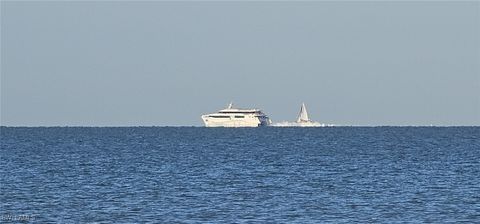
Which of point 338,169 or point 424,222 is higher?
point 338,169

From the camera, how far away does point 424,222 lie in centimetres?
3541

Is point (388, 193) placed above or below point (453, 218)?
above

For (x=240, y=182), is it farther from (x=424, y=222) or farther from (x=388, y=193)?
(x=424, y=222)

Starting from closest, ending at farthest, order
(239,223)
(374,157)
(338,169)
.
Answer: (239,223)
(338,169)
(374,157)

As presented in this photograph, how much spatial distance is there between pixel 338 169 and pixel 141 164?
1410 centimetres

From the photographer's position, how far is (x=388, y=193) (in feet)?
151

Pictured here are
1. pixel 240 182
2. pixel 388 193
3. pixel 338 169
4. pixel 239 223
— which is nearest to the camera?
pixel 239 223

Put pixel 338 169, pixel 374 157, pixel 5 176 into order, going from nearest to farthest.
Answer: pixel 5 176, pixel 338 169, pixel 374 157

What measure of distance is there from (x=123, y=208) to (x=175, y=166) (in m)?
28.7

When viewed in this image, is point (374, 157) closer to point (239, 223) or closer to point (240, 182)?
point (240, 182)

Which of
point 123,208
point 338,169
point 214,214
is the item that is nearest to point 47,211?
point 123,208

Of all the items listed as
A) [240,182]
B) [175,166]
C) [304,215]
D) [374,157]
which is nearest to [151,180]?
[240,182]

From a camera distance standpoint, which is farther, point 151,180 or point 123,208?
point 151,180

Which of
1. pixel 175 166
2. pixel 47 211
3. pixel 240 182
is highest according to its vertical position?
pixel 175 166
